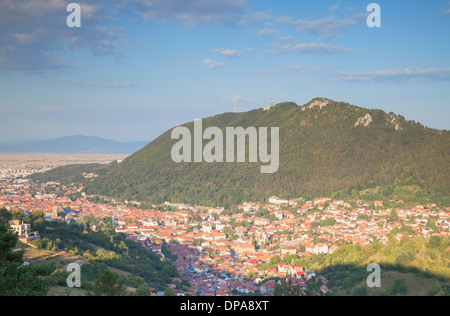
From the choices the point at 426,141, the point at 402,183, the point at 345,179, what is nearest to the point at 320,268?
the point at 402,183

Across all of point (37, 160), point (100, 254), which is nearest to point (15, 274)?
point (100, 254)

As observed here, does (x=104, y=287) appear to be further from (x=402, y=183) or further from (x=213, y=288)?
(x=402, y=183)

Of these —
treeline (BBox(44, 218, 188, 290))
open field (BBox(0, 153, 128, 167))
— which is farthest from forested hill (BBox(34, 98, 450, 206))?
open field (BBox(0, 153, 128, 167))

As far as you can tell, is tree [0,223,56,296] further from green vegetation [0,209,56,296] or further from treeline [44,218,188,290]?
treeline [44,218,188,290]

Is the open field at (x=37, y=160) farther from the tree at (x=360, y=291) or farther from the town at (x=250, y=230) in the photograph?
the tree at (x=360, y=291)

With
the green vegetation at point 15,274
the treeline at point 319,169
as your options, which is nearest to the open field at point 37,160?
the treeline at point 319,169

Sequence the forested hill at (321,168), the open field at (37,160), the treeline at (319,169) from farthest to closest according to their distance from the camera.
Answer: the open field at (37,160)
the forested hill at (321,168)
the treeline at (319,169)
